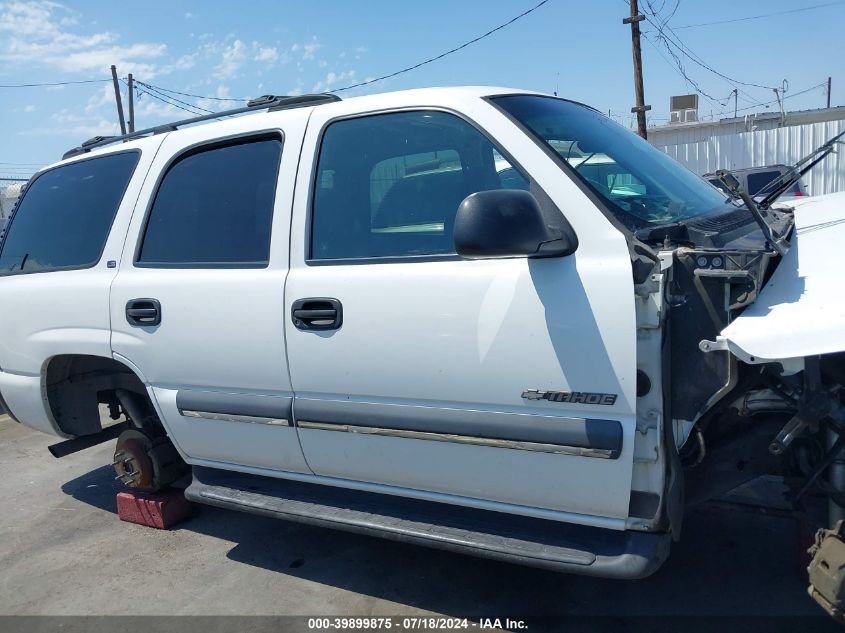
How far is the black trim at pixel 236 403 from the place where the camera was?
119 inches

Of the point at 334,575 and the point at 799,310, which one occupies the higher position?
the point at 799,310

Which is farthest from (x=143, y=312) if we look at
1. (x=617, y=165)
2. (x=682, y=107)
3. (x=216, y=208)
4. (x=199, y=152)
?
(x=682, y=107)

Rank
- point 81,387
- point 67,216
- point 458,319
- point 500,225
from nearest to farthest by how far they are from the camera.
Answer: point 500,225 → point 458,319 → point 67,216 → point 81,387

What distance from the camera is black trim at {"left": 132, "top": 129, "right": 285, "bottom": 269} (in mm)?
3082

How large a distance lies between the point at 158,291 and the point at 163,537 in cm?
157

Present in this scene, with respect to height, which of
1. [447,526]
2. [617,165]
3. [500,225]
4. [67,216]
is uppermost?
[67,216]

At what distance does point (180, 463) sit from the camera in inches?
163

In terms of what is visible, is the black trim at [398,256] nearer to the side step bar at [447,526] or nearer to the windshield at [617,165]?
the windshield at [617,165]

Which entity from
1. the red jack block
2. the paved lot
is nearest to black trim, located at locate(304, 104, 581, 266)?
the paved lot

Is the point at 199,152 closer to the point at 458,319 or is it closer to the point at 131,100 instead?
the point at 458,319

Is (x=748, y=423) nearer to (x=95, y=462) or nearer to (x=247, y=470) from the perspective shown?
(x=247, y=470)

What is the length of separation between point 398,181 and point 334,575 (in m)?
1.95

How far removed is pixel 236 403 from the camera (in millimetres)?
3143

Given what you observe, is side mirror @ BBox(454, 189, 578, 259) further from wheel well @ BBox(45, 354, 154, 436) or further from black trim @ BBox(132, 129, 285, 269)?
wheel well @ BBox(45, 354, 154, 436)
